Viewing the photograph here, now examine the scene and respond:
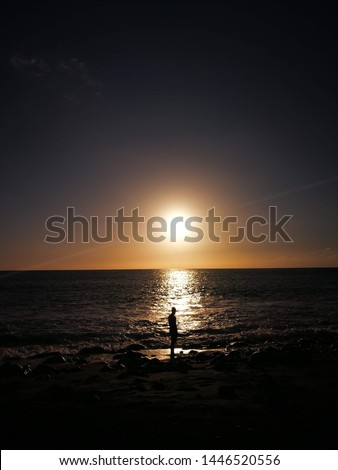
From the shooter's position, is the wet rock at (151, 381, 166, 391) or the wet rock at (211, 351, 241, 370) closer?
the wet rock at (151, 381, 166, 391)

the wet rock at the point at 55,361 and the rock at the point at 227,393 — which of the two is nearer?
the rock at the point at 227,393

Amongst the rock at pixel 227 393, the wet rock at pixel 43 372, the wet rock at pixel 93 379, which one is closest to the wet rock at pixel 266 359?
the rock at pixel 227 393

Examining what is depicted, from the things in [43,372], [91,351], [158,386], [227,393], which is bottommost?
[91,351]

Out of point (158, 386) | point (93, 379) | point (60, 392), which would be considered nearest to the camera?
point (60, 392)

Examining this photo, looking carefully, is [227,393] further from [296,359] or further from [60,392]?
[296,359]

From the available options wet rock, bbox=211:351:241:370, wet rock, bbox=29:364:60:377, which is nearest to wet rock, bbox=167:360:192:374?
wet rock, bbox=211:351:241:370

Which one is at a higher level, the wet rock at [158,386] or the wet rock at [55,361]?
the wet rock at [158,386]

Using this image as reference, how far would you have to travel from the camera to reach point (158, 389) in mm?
11352

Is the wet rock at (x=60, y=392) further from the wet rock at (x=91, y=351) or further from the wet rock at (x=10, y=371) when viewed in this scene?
the wet rock at (x=91, y=351)

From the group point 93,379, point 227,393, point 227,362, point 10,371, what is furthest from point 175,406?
point 10,371

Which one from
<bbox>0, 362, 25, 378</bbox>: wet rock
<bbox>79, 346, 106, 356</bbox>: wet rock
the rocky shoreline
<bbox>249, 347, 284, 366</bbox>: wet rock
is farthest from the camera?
<bbox>79, 346, 106, 356</bbox>: wet rock

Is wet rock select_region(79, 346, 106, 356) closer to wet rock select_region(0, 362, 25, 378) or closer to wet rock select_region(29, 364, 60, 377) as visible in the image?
wet rock select_region(29, 364, 60, 377)

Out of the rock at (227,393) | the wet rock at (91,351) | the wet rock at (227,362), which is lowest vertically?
the wet rock at (91,351)

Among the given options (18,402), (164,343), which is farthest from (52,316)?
(18,402)
